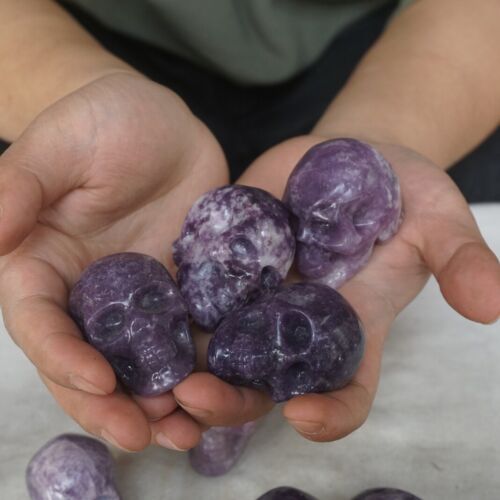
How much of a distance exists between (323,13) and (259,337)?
0.64 meters

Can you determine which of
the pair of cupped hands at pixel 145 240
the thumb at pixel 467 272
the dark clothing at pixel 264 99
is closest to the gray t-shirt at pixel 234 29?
the dark clothing at pixel 264 99

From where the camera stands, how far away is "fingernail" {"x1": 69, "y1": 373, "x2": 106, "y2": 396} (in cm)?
49

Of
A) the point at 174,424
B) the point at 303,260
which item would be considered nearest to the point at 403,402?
the point at 303,260

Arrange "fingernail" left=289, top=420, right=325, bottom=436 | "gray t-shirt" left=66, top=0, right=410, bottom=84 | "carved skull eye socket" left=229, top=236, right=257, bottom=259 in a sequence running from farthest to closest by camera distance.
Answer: "gray t-shirt" left=66, top=0, right=410, bottom=84 < "carved skull eye socket" left=229, top=236, right=257, bottom=259 < "fingernail" left=289, top=420, right=325, bottom=436

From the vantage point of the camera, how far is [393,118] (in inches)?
35.3

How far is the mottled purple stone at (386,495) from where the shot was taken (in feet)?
2.04

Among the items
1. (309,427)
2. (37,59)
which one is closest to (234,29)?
(37,59)

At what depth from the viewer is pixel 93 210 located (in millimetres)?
656

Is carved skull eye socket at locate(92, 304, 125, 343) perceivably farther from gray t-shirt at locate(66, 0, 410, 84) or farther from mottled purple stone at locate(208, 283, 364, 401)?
gray t-shirt at locate(66, 0, 410, 84)

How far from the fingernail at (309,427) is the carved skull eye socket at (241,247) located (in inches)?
6.1

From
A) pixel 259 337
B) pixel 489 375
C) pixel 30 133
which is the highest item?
pixel 30 133

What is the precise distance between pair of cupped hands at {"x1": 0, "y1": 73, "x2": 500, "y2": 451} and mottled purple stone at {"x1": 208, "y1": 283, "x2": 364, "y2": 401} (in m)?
0.01

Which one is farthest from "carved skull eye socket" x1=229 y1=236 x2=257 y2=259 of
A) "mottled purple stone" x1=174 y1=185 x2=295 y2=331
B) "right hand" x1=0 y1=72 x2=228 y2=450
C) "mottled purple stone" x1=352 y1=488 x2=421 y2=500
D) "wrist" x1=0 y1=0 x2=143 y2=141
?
"wrist" x1=0 y1=0 x2=143 y2=141

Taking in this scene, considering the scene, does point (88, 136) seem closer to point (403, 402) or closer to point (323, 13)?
point (403, 402)
